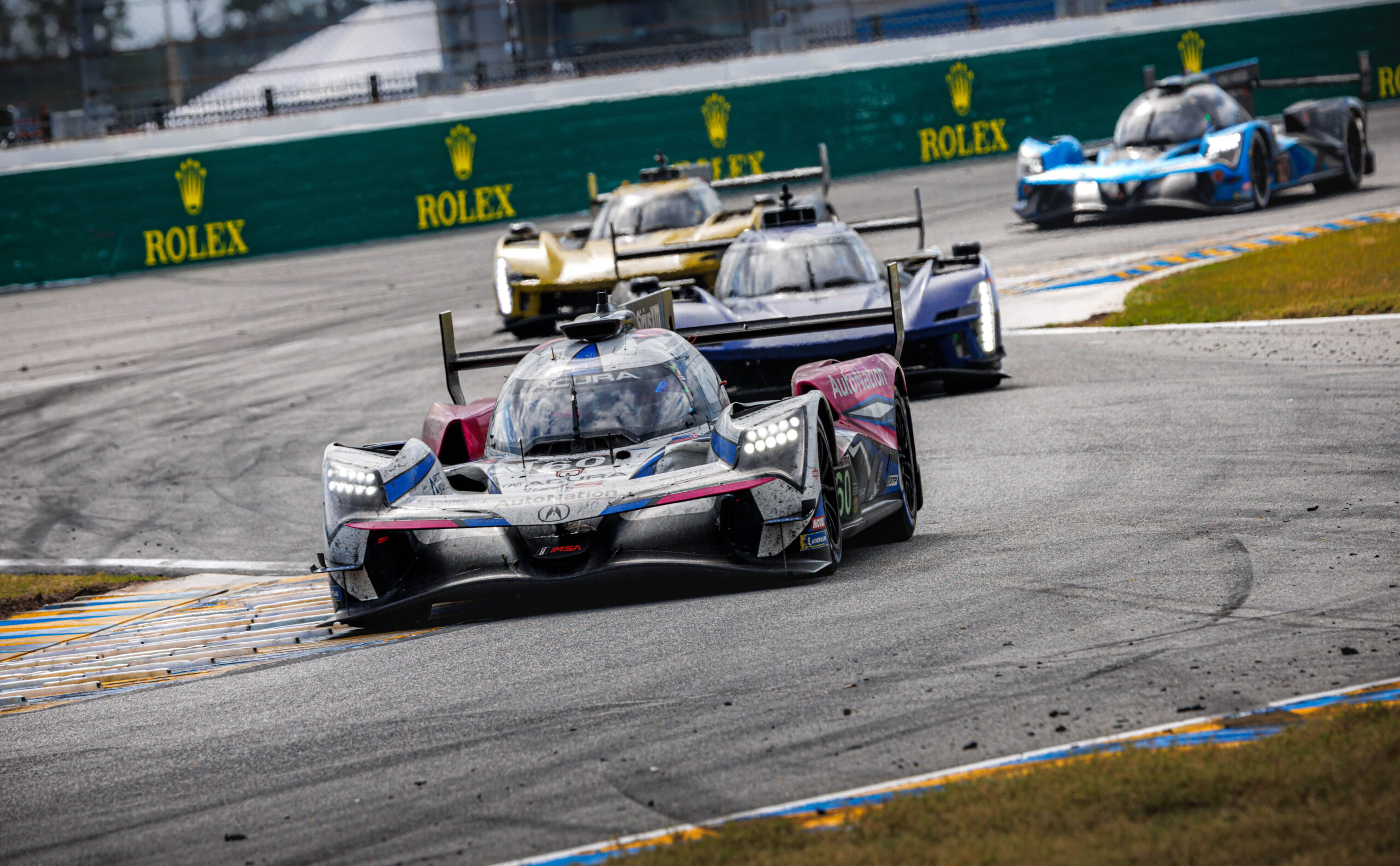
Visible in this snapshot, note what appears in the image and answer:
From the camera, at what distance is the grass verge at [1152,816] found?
394 cm

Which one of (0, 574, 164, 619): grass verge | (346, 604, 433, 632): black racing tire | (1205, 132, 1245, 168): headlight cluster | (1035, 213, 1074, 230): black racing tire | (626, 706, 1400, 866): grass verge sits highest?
(1205, 132, 1245, 168): headlight cluster

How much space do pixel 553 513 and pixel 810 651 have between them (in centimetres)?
178

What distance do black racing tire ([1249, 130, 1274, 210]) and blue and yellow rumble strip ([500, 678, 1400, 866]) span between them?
775 inches

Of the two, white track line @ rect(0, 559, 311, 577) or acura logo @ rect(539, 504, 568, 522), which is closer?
acura logo @ rect(539, 504, 568, 522)

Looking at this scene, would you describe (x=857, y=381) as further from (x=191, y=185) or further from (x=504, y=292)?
(x=191, y=185)

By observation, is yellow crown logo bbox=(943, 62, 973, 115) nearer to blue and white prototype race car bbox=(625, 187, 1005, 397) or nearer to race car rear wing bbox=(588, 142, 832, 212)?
race car rear wing bbox=(588, 142, 832, 212)

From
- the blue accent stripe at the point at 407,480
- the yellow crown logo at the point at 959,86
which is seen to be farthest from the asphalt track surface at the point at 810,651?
the yellow crown logo at the point at 959,86

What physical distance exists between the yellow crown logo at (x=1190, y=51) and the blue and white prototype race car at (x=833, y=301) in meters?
22.9

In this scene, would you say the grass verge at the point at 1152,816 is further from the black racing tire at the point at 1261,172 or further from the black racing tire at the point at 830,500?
the black racing tire at the point at 1261,172

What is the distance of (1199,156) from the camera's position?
23672mm

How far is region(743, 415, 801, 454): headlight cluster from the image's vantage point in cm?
787

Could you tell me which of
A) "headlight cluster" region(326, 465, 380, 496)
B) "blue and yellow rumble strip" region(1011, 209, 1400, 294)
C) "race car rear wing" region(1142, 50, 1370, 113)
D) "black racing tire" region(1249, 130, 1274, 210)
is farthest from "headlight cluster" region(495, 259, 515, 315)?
"headlight cluster" region(326, 465, 380, 496)

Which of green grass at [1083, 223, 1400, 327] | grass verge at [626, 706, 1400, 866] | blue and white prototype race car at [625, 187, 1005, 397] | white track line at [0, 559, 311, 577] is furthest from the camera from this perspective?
green grass at [1083, 223, 1400, 327]

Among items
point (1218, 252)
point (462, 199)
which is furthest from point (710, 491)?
point (462, 199)
